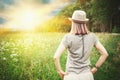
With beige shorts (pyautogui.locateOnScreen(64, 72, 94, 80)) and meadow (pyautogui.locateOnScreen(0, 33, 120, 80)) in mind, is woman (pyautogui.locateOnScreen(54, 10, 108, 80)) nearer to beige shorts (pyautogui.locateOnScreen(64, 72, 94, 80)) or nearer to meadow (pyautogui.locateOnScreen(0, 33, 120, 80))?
beige shorts (pyautogui.locateOnScreen(64, 72, 94, 80))

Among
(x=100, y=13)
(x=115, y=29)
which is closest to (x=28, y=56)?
(x=100, y=13)

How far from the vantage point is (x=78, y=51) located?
429cm

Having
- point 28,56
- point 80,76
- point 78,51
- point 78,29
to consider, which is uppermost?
point 78,29

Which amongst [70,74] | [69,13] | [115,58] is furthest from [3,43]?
[70,74]

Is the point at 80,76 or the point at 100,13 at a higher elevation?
the point at 100,13

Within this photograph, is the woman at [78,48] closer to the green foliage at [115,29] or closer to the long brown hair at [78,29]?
the long brown hair at [78,29]

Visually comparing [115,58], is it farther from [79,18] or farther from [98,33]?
[79,18]

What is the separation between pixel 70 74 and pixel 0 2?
8.78ft

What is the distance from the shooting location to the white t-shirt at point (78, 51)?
4.27 metres

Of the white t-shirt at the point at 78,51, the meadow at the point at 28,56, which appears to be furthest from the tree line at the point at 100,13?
the white t-shirt at the point at 78,51

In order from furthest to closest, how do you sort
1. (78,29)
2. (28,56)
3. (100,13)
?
1. (100,13)
2. (28,56)
3. (78,29)

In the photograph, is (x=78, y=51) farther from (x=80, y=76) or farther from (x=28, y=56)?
(x=28, y=56)

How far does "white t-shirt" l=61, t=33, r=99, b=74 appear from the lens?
14.0 feet

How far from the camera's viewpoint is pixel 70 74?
14.2 ft
